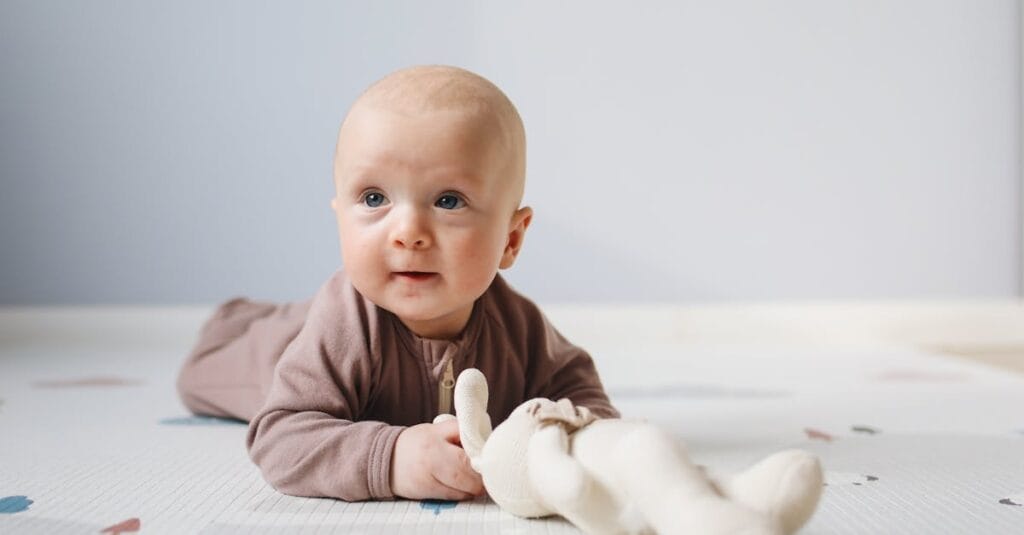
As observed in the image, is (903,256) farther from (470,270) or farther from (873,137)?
(470,270)

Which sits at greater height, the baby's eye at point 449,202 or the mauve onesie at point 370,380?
the baby's eye at point 449,202

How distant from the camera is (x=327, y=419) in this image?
2.75ft

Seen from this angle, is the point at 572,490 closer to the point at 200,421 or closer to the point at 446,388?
the point at 446,388

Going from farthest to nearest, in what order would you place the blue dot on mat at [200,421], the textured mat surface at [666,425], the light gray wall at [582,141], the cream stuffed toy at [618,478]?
the light gray wall at [582,141] → the blue dot on mat at [200,421] → the textured mat surface at [666,425] → the cream stuffed toy at [618,478]

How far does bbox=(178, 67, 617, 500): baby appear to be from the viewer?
0.80 m

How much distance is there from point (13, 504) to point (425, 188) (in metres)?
0.39

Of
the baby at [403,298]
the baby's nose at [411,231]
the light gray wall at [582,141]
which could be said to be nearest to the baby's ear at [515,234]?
the baby at [403,298]

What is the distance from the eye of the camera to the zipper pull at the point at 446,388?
0.92 m

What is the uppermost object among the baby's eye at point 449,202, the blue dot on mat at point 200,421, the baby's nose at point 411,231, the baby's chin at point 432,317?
the baby's eye at point 449,202

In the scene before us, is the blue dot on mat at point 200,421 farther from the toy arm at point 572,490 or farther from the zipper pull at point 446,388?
the toy arm at point 572,490

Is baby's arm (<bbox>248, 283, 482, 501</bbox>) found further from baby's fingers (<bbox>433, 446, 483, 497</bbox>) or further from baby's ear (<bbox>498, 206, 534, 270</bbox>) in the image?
baby's ear (<bbox>498, 206, 534, 270</bbox>)

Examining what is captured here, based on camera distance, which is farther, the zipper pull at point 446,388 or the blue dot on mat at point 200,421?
the blue dot on mat at point 200,421

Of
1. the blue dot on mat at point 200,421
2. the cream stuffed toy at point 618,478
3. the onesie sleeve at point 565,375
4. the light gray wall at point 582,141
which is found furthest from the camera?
the light gray wall at point 582,141

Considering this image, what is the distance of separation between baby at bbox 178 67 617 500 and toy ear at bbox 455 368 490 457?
2cm
